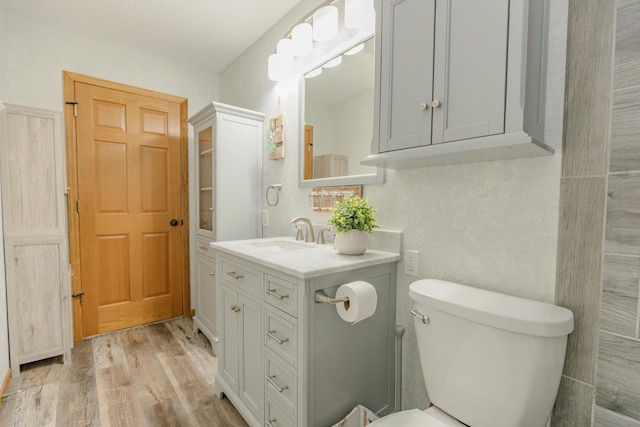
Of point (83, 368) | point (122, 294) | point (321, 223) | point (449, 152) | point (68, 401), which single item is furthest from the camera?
point (122, 294)

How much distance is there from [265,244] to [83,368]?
156 cm

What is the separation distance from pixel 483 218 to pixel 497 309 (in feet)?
1.25

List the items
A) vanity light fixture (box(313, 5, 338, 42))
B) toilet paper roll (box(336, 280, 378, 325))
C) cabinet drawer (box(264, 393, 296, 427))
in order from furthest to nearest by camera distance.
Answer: vanity light fixture (box(313, 5, 338, 42)) → cabinet drawer (box(264, 393, 296, 427)) → toilet paper roll (box(336, 280, 378, 325))

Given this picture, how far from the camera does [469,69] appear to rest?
947 millimetres

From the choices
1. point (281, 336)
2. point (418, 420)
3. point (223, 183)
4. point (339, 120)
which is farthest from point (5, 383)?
point (339, 120)

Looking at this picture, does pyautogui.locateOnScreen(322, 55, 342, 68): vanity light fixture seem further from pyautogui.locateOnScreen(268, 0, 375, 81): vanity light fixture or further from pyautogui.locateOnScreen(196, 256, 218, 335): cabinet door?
pyautogui.locateOnScreen(196, 256, 218, 335): cabinet door

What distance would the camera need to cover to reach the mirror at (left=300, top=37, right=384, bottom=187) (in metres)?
1.60

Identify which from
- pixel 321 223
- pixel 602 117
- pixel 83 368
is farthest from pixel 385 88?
pixel 83 368

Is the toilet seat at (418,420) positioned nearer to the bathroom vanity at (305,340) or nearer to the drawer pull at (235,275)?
the bathroom vanity at (305,340)

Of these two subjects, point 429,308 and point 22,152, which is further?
point 22,152

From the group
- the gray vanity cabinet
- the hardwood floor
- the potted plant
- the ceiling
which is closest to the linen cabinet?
the hardwood floor

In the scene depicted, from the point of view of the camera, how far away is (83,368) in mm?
2100

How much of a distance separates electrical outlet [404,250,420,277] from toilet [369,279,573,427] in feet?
0.81

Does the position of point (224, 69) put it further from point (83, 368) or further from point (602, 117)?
point (602, 117)
